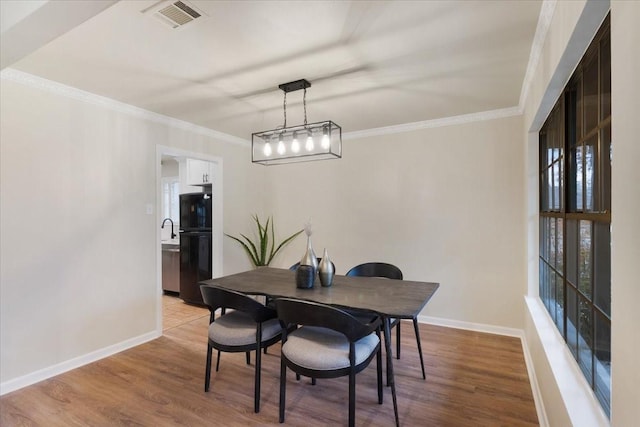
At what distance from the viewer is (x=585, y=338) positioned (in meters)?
1.52

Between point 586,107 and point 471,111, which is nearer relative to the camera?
point 586,107

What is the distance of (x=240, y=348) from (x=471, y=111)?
3210 millimetres

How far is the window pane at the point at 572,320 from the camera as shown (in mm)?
1677

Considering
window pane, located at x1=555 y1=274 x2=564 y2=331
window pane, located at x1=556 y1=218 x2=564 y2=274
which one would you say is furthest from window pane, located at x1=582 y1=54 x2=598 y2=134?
window pane, located at x1=555 y1=274 x2=564 y2=331

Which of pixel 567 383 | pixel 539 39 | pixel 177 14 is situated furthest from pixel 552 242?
pixel 177 14

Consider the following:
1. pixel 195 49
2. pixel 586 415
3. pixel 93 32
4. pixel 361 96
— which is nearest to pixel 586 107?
pixel 586 415

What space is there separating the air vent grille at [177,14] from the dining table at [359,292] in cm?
176

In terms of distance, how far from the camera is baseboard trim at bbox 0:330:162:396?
2.39 m

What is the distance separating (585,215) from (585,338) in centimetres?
59

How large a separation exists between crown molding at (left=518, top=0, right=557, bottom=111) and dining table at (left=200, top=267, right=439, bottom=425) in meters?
1.73

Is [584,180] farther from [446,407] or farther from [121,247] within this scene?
[121,247]

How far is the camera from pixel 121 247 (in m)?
3.13

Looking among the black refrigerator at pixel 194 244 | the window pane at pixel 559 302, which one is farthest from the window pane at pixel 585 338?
the black refrigerator at pixel 194 244

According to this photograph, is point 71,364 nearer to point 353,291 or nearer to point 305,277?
point 305,277
